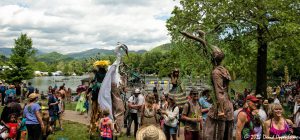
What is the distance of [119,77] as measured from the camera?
9133mm

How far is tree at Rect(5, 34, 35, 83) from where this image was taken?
60.0 metres

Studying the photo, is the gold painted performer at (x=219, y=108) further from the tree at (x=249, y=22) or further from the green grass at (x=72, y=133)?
the tree at (x=249, y=22)

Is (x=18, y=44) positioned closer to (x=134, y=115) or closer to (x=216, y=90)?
(x=134, y=115)

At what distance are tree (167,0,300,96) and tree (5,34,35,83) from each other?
4462 centimetres

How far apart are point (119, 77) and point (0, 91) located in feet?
50.5

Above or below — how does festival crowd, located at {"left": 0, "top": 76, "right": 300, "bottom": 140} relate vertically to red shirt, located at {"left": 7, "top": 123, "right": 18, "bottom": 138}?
above

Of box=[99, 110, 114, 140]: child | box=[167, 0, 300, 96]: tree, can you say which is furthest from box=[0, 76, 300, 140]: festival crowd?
box=[167, 0, 300, 96]: tree

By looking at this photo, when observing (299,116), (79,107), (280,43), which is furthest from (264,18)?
(299,116)

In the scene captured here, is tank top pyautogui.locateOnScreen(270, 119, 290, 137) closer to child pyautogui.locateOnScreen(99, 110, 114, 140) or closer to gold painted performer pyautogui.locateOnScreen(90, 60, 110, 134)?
child pyautogui.locateOnScreen(99, 110, 114, 140)

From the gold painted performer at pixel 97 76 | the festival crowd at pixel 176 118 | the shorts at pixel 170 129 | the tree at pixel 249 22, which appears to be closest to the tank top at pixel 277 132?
the festival crowd at pixel 176 118

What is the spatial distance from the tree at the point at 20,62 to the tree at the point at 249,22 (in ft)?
146

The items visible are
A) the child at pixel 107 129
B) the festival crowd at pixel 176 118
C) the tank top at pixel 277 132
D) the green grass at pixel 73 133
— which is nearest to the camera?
the tank top at pixel 277 132

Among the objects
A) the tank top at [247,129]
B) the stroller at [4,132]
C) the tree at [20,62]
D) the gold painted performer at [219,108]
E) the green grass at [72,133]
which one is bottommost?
the green grass at [72,133]

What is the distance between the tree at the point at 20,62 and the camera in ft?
197
